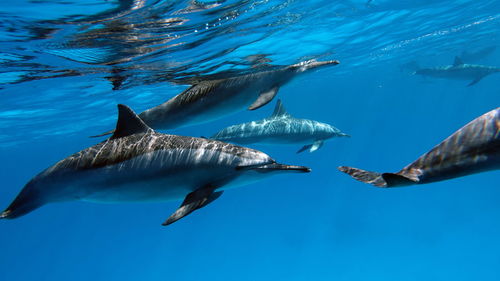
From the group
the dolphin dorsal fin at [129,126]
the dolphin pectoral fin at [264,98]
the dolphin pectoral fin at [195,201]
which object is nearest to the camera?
the dolphin pectoral fin at [195,201]

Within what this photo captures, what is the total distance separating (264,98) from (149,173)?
4.15 metres

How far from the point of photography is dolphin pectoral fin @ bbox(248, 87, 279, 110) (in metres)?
7.50

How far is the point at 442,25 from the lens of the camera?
21875 millimetres

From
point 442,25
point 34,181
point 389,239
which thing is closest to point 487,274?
point 389,239

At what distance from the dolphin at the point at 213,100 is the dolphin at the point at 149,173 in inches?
122

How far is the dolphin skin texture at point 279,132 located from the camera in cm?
1110

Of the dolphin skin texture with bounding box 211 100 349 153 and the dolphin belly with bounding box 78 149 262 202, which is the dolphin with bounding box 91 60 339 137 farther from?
the dolphin belly with bounding box 78 149 262 202

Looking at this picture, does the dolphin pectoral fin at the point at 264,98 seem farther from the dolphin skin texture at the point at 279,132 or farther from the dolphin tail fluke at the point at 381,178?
the dolphin tail fluke at the point at 381,178

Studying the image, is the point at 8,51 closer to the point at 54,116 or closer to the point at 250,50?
the point at 250,50

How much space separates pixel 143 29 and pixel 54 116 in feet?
66.3

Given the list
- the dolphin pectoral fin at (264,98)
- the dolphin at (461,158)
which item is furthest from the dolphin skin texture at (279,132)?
the dolphin at (461,158)

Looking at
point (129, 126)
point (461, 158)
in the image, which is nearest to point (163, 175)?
point (129, 126)

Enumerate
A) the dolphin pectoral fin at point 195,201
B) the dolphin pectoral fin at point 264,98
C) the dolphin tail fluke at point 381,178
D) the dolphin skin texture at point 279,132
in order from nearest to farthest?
the dolphin tail fluke at point 381,178 → the dolphin pectoral fin at point 195,201 → the dolphin pectoral fin at point 264,98 → the dolphin skin texture at point 279,132

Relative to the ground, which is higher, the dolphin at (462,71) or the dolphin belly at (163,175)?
the dolphin belly at (163,175)
